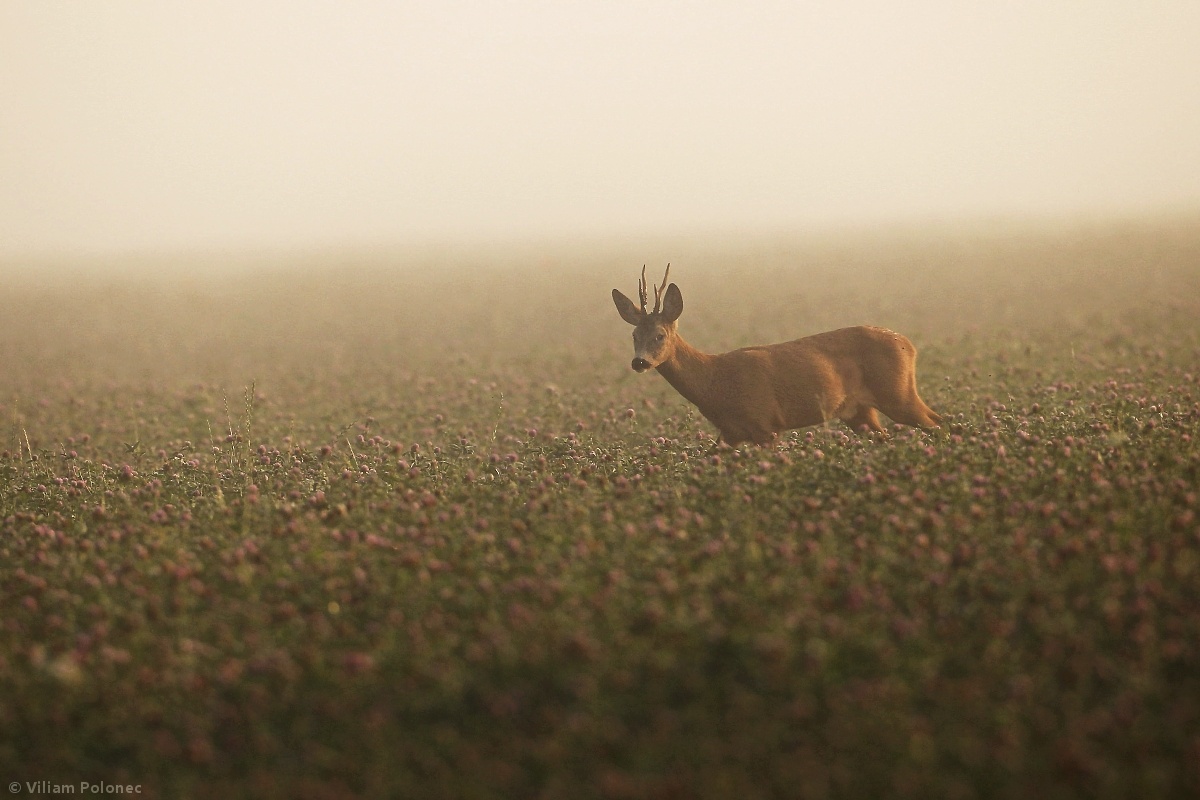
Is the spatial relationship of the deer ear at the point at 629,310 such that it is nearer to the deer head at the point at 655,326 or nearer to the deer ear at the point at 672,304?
the deer head at the point at 655,326

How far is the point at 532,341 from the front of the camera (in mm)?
21922

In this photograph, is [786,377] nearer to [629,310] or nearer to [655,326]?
[655,326]

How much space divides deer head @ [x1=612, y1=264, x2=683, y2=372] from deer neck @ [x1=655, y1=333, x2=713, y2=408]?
0.32ft

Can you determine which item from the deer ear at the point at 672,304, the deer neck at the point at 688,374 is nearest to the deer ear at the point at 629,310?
the deer ear at the point at 672,304

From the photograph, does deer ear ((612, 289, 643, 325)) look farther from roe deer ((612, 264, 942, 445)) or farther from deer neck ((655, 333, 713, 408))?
deer neck ((655, 333, 713, 408))

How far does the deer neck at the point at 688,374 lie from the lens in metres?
9.52

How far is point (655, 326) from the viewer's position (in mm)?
9375

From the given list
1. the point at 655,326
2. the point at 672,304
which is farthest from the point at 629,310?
the point at 672,304

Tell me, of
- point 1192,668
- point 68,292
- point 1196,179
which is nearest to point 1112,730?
point 1192,668

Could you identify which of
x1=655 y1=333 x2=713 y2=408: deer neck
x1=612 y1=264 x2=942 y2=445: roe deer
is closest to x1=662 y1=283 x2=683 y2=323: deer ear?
x1=612 y1=264 x2=942 y2=445: roe deer

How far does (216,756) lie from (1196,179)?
514 feet

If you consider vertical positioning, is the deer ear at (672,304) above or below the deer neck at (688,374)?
above

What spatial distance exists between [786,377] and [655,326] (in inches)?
55.4

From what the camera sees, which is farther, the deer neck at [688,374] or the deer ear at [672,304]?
the deer neck at [688,374]
